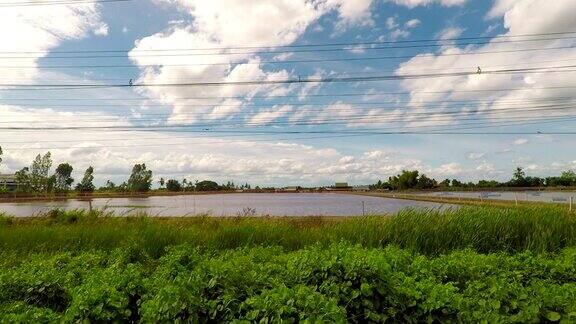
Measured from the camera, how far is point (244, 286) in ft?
17.5

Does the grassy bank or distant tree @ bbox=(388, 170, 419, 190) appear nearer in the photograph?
the grassy bank

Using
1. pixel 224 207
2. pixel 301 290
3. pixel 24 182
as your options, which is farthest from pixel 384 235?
pixel 24 182

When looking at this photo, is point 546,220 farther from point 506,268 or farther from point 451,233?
point 506,268

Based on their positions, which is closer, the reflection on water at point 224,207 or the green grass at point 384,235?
the green grass at point 384,235

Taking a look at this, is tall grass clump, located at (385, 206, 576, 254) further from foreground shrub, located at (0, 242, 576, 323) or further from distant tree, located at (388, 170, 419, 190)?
distant tree, located at (388, 170, 419, 190)

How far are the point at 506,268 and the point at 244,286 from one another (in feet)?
14.3

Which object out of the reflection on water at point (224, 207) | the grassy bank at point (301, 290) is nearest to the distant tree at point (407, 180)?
the reflection on water at point (224, 207)

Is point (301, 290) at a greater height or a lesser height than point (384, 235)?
greater

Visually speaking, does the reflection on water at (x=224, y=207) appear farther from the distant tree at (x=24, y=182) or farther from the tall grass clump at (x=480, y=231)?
the distant tree at (x=24, y=182)

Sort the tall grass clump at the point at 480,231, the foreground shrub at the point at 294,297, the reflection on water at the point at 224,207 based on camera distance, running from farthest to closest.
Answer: the reflection on water at the point at 224,207 < the tall grass clump at the point at 480,231 < the foreground shrub at the point at 294,297

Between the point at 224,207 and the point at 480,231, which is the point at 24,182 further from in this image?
the point at 480,231

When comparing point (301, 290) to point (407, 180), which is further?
point (407, 180)

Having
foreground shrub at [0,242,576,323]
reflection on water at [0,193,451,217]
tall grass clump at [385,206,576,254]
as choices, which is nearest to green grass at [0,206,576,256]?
tall grass clump at [385,206,576,254]

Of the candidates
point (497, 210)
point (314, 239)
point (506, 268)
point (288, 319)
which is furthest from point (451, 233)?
point (288, 319)
